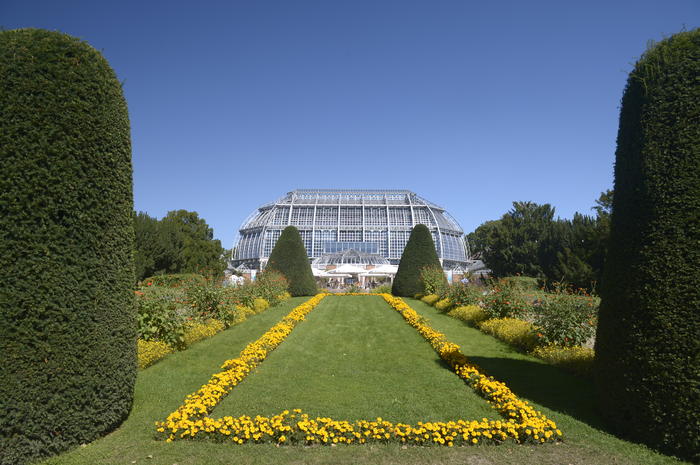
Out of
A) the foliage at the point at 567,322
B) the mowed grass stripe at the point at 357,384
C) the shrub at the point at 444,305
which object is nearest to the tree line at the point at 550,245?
the shrub at the point at 444,305

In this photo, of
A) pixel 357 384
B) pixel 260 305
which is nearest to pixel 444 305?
pixel 260 305

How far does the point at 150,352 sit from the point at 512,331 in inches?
311

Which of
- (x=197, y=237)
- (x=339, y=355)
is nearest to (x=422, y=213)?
(x=197, y=237)

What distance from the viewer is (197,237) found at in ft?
107

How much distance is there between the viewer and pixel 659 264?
4.34 m

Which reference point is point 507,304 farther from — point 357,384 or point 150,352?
point 150,352

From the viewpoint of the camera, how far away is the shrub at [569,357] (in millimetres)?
7289

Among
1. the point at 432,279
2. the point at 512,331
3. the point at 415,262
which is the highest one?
the point at 415,262

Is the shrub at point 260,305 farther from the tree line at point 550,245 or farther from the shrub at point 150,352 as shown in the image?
the tree line at point 550,245

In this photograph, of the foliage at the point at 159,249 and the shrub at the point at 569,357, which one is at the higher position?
the foliage at the point at 159,249

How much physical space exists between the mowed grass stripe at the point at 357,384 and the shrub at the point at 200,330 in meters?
2.05

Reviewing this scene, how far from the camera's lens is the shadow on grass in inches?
217

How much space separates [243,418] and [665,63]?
6.14m

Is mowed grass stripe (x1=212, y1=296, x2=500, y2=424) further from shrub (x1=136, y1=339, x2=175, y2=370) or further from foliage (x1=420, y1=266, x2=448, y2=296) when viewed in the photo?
foliage (x1=420, y1=266, x2=448, y2=296)
